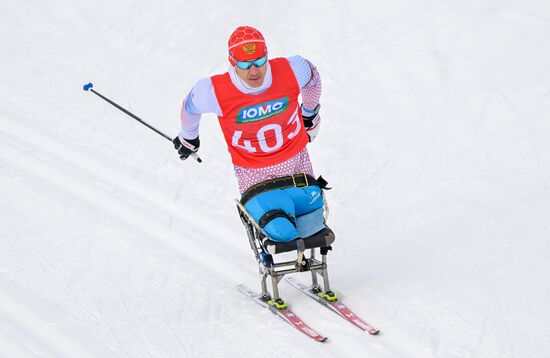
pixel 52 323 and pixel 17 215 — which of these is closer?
pixel 52 323

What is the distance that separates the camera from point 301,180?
6.58 meters

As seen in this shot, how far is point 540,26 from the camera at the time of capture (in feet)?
36.1

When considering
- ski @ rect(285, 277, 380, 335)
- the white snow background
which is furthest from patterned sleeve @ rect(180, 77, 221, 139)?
ski @ rect(285, 277, 380, 335)

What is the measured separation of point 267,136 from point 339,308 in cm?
131

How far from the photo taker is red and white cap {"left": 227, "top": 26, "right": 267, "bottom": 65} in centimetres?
611

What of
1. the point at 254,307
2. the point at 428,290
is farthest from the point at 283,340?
the point at 428,290

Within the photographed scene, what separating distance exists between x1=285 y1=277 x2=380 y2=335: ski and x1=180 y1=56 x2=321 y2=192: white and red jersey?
0.90 meters

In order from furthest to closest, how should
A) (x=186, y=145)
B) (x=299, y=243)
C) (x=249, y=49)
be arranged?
1. (x=186, y=145)
2. (x=299, y=243)
3. (x=249, y=49)

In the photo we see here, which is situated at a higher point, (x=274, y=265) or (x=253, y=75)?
(x=253, y=75)

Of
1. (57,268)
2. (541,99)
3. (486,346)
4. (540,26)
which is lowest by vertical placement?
(486,346)

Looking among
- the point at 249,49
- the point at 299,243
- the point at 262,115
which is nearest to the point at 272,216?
the point at 299,243

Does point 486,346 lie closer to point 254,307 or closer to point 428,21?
point 254,307

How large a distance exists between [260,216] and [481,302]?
166 centimetres

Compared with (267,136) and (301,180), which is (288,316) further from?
(267,136)
